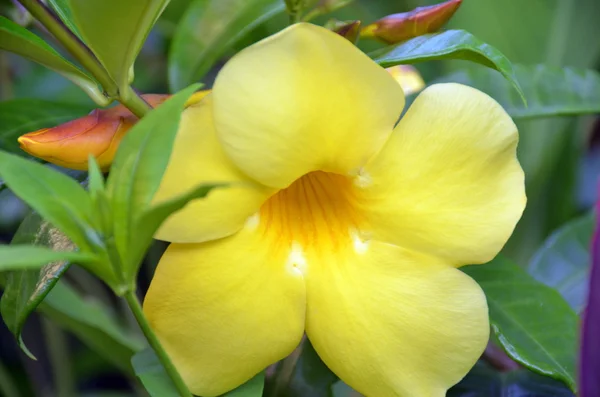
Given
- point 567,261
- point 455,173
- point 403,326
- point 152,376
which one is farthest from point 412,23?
point 567,261

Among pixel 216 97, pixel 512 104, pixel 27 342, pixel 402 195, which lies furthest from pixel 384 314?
pixel 27 342

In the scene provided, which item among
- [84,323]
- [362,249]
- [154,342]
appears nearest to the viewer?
[154,342]

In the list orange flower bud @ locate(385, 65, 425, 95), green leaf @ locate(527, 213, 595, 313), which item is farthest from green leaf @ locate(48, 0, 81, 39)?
green leaf @ locate(527, 213, 595, 313)

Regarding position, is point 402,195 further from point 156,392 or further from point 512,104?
point 512,104

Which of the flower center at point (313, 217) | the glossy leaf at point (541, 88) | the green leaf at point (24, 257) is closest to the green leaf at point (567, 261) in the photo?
the glossy leaf at point (541, 88)

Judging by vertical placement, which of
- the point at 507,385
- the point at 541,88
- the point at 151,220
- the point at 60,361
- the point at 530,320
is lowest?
the point at 60,361

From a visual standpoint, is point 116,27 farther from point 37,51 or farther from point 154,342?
point 154,342

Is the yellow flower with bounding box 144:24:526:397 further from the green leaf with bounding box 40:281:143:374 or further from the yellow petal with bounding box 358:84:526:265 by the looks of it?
the green leaf with bounding box 40:281:143:374
